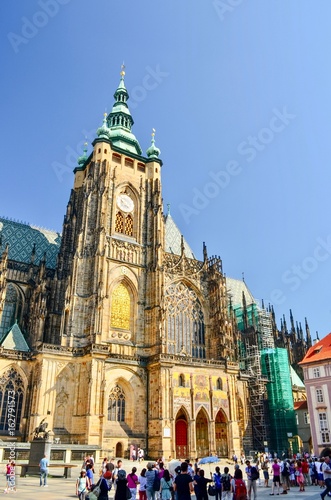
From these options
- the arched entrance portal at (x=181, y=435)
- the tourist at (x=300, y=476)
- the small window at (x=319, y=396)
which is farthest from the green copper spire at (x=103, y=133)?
the tourist at (x=300, y=476)

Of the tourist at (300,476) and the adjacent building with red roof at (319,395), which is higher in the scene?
the adjacent building with red roof at (319,395)

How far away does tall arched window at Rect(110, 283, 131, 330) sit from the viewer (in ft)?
129

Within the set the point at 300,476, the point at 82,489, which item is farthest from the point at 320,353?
the point at 82,489

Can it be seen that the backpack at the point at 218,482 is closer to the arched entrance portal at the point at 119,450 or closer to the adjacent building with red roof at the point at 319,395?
the arched entrance portal at the point at 119,450

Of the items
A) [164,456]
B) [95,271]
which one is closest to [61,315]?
[95,271]

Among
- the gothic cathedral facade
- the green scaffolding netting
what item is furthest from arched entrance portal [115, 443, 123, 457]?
the green scaffolding netting

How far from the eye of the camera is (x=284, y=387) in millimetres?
49625

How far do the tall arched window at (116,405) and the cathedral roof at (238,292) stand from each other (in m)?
28.6

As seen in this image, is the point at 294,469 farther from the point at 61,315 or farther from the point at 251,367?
the point at 251,367

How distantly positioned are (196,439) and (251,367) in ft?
46.7

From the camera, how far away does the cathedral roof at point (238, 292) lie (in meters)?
61.9

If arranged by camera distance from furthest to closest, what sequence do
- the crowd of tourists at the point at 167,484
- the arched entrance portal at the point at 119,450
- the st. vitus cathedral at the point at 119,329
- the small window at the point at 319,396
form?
the small window at the point at 319,396, the arched entrance portal at the point at 119,450, the st. vitus cathedral at the point at 119,329, the crowd of tourists at the point at 167,484

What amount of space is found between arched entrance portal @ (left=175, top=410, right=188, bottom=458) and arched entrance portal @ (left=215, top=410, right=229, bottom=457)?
11.5 feet

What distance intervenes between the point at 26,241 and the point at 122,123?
701 inches
